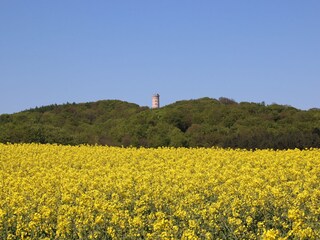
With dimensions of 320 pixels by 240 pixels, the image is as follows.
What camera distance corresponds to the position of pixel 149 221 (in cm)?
816

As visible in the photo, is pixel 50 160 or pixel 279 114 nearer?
pixel 50 160

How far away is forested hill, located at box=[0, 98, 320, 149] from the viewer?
23670mm

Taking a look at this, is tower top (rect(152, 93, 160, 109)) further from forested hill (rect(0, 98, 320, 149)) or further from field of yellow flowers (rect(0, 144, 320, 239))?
field of yellow flowers (rect(0, 144, 320, 239))

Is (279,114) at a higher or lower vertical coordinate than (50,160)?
higher

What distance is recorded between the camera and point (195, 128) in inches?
1227

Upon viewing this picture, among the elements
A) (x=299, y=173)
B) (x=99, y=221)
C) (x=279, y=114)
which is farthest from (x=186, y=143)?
(x=99, y=221)

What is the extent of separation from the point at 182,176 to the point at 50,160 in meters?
6.50

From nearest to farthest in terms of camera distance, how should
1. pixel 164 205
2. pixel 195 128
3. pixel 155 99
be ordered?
pixel 164 205 → pixel 195 128 → pixel 155 99

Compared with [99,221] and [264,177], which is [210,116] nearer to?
[264,177]

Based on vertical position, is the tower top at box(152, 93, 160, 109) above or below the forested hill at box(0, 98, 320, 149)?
above

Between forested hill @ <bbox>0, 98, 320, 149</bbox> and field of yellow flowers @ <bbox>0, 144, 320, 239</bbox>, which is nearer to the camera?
field of yellow flowers @ <bbox>0, 144, 320, 239</bbox>

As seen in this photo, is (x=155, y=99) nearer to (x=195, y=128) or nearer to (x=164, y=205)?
(x=195, y=128)

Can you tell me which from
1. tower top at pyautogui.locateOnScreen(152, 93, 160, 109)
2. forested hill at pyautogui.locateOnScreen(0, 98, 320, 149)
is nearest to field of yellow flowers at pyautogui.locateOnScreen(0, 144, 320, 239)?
forested hill at pyautogui.locateOnScreen(0, 98, 320, 149)

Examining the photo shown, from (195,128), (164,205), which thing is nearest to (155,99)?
(195,128)
